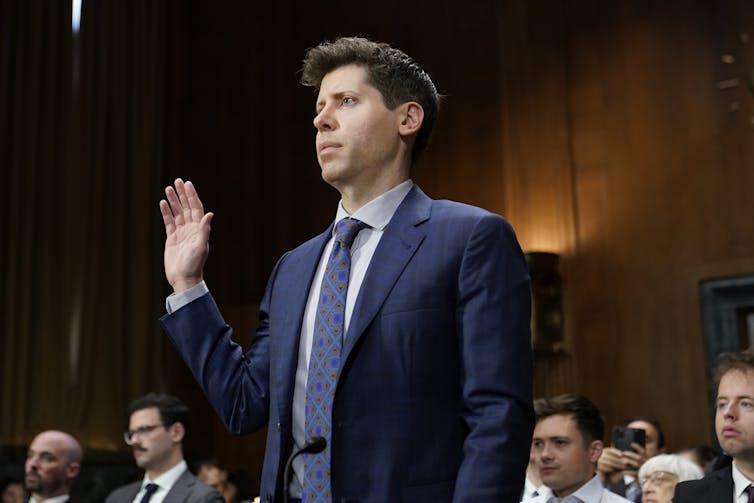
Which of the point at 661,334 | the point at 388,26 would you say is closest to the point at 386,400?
the point at 661,334

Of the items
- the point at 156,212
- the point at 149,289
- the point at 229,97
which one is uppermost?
the point at 229,97

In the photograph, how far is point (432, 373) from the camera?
5.69ft

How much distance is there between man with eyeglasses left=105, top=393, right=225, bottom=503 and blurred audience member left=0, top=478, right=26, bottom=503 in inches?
77.3

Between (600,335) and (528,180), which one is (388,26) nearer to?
(528,180)

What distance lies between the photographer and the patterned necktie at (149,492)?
536 cm

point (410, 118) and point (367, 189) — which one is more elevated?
point (410, 118)

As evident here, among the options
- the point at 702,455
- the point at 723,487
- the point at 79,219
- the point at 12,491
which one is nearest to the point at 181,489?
the point at 12,491

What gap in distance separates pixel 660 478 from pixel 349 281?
3391mm

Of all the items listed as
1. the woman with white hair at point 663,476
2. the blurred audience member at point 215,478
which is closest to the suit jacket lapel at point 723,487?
the woman with white hair at point 663,476

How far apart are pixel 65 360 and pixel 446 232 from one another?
7.88m

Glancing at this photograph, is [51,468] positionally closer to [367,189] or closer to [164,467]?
[164,467]

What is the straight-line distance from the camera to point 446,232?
1867mm

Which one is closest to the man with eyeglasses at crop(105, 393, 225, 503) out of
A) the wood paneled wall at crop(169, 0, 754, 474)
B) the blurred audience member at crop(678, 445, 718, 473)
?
the blurred audience member at crop(678, 445, 718, 473)

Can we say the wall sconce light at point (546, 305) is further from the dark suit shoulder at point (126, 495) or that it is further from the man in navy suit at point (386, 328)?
the man in navy suit at point (386, 328)
